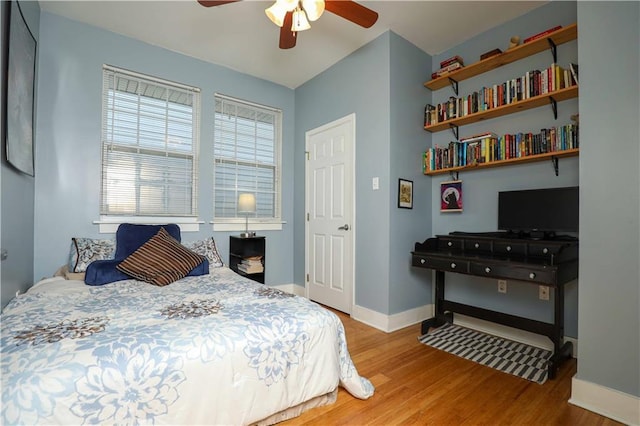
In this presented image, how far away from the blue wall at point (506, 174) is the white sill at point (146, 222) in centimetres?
270

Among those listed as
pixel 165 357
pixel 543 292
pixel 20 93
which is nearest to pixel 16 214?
pixel 20 93

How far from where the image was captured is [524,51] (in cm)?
252

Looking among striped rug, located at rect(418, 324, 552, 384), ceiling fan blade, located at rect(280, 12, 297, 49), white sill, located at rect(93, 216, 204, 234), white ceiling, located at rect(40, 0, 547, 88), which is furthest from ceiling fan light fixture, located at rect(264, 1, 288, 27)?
striped rug, located at rect(418, 324, 552, 384)

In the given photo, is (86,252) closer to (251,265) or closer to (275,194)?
(251,265)

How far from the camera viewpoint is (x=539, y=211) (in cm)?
240

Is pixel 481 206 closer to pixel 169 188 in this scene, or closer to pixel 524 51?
pixel 524 51

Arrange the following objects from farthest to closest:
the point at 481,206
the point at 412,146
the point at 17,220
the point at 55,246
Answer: the point at 412,146
the point at 481,206
the point at 55,246
the point at 17,220

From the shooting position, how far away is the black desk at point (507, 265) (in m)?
2.00

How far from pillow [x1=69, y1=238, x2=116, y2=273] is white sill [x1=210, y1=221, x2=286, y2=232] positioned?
1076mm

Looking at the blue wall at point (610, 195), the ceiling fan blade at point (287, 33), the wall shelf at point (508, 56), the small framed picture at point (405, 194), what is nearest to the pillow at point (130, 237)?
the ceiling fan blade at point (287, 33)

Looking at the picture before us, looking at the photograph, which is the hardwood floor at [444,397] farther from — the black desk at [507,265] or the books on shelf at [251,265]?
the books on shelf at [251,265]

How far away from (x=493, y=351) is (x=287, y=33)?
300 cm

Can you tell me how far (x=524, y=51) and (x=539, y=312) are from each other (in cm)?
221

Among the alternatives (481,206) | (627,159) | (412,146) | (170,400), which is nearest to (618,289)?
(627,159)
